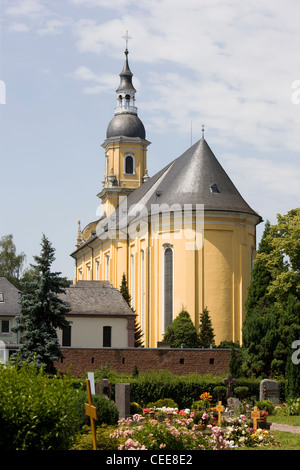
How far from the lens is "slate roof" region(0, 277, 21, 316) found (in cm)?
4931

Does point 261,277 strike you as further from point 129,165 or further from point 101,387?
point 129,165

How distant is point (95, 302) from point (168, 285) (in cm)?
648

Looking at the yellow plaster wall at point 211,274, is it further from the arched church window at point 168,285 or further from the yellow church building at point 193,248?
the arched church window at point 168,285

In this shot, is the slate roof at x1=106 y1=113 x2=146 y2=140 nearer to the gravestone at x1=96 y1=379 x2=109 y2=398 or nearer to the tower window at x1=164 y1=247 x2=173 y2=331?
the tower window at x1=164 y1=247 x2=173 y2=331

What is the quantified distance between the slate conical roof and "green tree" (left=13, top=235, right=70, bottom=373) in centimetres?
1787

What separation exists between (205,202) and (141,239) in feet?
22.9

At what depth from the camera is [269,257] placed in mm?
42719

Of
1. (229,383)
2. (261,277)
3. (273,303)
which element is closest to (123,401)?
(229,383)

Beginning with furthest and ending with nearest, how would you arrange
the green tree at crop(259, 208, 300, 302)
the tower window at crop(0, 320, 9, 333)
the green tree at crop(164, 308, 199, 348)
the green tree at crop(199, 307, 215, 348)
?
the tower window at crop(0, 320, 9, 333) → the green tree at crop(199, 307, 215, 348) → the green tree at crop(164, 308, 199, 348) → the green tree at crop(259, 208, 300, 302)

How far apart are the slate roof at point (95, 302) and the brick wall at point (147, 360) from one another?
7.40 metres

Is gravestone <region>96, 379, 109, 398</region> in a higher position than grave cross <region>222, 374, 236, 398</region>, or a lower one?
higher

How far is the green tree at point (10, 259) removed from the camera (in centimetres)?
8694

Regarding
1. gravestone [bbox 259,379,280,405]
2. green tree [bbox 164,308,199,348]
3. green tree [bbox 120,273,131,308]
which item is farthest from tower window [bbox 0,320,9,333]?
gravestone [bbox 259,379,280,405]

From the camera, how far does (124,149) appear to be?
71125 millimetres
